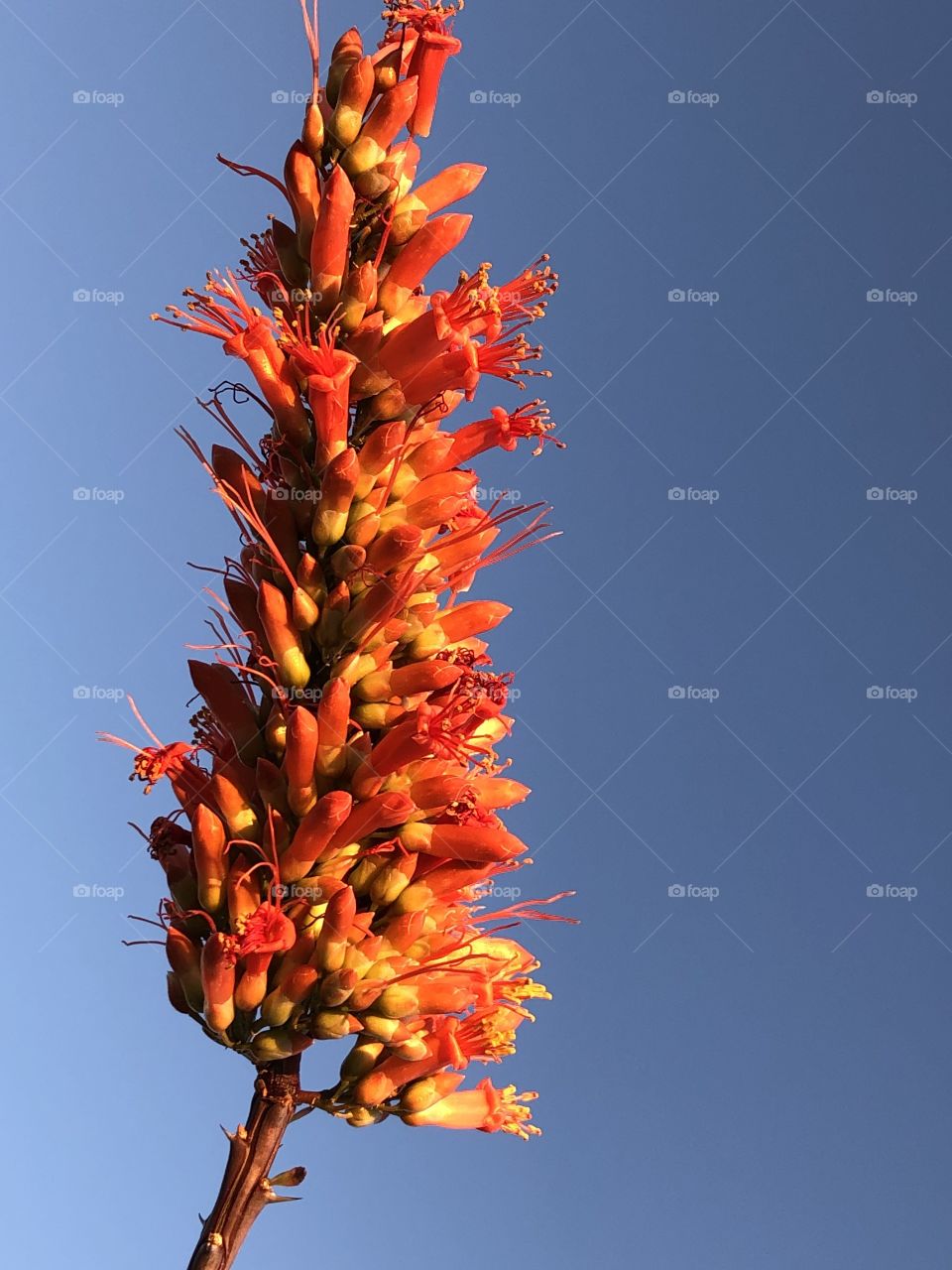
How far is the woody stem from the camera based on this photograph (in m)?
3.68

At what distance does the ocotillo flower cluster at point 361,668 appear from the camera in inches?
147

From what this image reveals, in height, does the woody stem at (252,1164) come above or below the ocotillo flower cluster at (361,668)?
below

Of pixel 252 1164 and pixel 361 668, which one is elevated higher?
pixel 361 668

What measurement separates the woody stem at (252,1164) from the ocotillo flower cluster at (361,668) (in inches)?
4.3

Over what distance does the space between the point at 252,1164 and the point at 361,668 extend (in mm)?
1326

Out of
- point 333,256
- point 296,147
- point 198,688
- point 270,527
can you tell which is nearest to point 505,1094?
point 198,688

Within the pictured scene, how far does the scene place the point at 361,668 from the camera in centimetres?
395

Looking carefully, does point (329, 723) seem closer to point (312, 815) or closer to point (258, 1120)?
point (312, 815)

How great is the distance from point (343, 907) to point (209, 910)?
392mm

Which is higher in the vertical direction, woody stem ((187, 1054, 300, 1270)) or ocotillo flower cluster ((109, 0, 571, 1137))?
ocotillo flower cluster ((109, 0, 571, 1137))

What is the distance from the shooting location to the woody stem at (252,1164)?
3.68 metres

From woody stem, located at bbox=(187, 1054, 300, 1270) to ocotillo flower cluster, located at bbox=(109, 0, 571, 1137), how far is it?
109 mm

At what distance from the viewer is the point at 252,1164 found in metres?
3.75

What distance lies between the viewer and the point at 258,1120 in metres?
3.78
